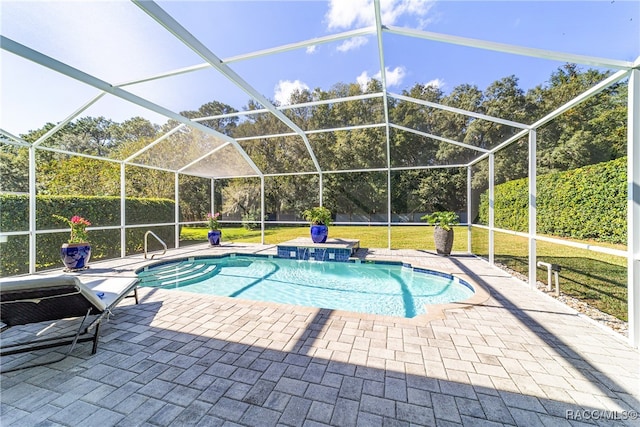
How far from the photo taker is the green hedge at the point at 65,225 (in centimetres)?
611

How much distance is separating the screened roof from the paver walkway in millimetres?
2978

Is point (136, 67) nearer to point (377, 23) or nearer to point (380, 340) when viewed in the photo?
point (377, 23)

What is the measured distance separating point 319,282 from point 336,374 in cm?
401

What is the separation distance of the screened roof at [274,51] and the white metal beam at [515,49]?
1 centimetres

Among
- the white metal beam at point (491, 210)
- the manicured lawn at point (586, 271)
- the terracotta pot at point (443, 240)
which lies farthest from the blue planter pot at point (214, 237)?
the manicured lawn at point (586, 271)

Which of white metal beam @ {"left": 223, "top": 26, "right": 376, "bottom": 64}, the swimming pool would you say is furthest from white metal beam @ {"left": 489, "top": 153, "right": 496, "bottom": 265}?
white metal beam @ {"left": 223, "top": 26, "right": 376, "bottom": 64}

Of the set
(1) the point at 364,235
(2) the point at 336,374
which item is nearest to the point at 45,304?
(2) the point at 336,374

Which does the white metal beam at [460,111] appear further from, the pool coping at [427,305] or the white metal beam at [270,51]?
the pool coping at [427,305]

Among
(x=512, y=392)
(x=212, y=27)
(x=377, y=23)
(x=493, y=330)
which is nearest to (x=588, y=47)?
(x=377, y=23)

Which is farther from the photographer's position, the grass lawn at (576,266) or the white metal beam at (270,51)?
the grass lawn at (576,266)

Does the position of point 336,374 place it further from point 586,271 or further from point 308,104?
point 586,271

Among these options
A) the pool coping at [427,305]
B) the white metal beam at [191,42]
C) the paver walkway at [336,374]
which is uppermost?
the white metal beam at [191,42]

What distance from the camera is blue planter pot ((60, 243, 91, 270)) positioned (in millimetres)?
5840

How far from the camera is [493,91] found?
452 cm
